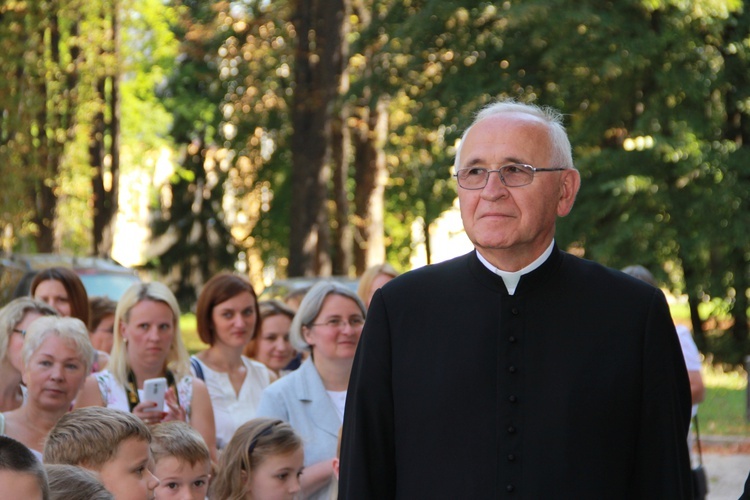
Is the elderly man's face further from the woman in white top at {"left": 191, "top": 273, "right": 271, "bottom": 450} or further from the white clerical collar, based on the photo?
the woman in white top at {"left": 191, "top": 273, "right": 271, "bottom": 450}

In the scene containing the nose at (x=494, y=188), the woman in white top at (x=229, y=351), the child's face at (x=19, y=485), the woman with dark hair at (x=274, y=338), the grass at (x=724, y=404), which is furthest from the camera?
the grass at (x=724, y=404)

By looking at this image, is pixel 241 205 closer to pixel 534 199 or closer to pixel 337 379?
pixel 337 379

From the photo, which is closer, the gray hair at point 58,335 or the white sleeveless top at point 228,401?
the gray hair at point 58,335

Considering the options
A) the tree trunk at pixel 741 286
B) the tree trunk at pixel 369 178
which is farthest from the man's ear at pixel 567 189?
the tree trunk at pixel 369 178

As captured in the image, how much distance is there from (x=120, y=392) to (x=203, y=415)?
0.46 meters

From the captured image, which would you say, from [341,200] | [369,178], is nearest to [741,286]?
[341,200]

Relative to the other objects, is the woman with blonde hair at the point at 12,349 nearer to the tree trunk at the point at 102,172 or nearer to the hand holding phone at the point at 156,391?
the hand holding phone at the point at 156,391

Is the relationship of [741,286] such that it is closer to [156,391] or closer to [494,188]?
[156,391]

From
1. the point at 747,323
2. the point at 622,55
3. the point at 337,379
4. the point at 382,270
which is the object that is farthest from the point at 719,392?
the point at 337,379

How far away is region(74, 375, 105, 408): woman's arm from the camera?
664cm

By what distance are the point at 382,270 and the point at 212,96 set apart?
83.7ft

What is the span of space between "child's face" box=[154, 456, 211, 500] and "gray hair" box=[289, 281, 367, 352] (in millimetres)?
1528

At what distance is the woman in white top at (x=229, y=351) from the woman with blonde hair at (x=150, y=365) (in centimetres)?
46

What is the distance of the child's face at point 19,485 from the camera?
335 centimetres
